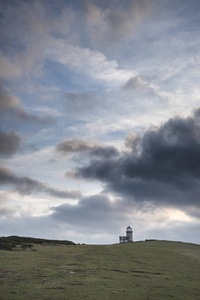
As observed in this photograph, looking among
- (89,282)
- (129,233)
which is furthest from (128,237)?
(89,282)

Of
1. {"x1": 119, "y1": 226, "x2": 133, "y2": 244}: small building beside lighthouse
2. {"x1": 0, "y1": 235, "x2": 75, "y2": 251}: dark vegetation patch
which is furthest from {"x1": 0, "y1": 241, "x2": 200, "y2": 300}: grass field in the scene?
{"x1": 119, "y1": 226, "x2": 133, "y2": 244}: small building beside lighthouse

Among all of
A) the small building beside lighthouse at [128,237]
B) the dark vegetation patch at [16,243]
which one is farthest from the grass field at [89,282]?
the small building beside lighthouse at [128,237]

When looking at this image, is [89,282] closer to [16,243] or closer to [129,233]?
[16,243]

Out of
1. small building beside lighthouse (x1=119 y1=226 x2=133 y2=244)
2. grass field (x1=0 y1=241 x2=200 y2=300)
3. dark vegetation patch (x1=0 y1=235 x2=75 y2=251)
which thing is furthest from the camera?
small building beside lighthouse (x1=119 y1=226 x2=133 y2=244)

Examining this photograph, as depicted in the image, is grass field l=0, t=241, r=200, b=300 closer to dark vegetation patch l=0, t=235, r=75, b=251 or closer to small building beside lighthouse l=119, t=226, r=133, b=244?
dark vegetation patch l=0, t=235, r=75, b=251

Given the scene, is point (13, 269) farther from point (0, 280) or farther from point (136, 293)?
point (136, 293)

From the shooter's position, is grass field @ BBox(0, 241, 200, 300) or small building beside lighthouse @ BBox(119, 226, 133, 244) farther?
small building beside lighthouse @ BBox(119, 226, 133, 244)

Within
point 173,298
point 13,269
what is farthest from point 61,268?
point 173,298

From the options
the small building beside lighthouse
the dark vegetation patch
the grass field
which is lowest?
the grass field

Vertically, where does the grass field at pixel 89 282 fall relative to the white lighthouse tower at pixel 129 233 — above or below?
below

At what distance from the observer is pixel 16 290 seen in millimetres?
15703

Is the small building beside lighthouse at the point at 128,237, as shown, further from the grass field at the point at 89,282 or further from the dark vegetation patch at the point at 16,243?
the grass field at the point at 89,282

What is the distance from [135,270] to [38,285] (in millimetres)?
10764

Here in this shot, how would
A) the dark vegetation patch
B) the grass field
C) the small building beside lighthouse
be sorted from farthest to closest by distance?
the small building beside lighthouse → the dark vegetation patch → the grass field
